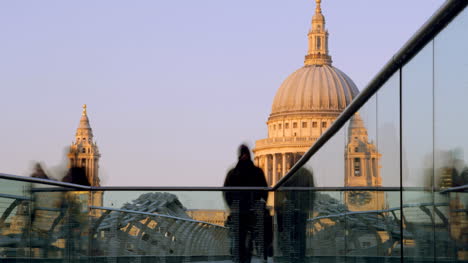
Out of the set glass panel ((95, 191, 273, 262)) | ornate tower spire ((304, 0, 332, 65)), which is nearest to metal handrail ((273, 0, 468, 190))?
glass panel ((95, 191, 273, 262))

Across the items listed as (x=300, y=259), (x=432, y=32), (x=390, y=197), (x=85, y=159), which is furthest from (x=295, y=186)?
(x=85, y=159)

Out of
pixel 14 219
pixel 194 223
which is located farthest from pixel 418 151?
pixel 194 223

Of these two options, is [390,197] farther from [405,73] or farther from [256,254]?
[256,254]

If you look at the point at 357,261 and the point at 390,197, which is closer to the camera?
the point at 390,197

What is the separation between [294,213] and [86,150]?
104 metres

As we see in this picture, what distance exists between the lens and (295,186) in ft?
23.2

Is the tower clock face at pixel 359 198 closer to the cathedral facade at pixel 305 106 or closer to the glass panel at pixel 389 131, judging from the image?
the glass panel at pixel 389 131

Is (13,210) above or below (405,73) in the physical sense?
below

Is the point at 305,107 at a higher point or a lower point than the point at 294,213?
higher

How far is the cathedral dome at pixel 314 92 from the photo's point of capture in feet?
365

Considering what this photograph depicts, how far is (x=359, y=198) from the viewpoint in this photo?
4.28 metres

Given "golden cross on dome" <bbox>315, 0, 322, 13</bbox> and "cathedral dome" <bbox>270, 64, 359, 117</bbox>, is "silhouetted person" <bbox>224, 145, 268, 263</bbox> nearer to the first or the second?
"cathedral dome" <bbox>270, 64, 359, 117</bbox>

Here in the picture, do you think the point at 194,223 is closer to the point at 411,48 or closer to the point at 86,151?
the point at 411,48

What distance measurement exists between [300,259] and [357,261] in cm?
246
